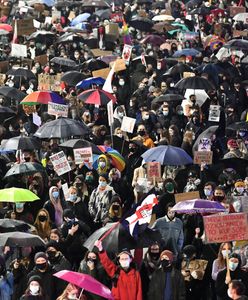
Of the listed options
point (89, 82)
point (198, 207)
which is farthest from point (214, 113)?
point (198, 207)

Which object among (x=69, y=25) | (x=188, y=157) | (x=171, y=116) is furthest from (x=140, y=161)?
(x=69, y=25)

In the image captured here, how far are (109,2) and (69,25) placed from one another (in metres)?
2.60

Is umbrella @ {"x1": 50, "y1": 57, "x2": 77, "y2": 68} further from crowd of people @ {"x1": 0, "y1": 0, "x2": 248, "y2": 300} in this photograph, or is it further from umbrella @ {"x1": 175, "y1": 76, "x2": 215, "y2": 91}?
umbrella @ {"x1": 175, "y1": 76, "x2": 215, "y2": 91}

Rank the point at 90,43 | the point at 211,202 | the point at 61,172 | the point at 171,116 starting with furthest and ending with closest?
the point at 90,43 → the point at 171,116 → the point at 61,172 → the point at 211,202

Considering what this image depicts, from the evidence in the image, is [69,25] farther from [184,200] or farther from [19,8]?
[184,200]

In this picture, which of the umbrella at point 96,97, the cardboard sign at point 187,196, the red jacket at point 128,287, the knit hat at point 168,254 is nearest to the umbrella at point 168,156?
the cardboard sign at point 187,196

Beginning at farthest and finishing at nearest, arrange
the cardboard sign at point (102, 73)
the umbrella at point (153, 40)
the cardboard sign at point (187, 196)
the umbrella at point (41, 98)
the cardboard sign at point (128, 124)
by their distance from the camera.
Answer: the umbrella at point (153, 40), the cardboard sign at point (102, 73), the umbrella at point (41, 98), the cardboard sign at point (128, 124), the cardboard sign at point (187, 196)

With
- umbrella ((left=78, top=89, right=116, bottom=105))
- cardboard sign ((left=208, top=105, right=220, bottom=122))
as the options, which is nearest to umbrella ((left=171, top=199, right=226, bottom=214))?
cardboard sign ((left=208, top=105, right=220, bottom=122))

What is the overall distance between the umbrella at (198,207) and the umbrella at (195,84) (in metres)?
7.84

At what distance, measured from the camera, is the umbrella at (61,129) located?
77.3 ft

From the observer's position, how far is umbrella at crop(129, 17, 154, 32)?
3734 centimetres

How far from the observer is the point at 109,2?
42000 mm

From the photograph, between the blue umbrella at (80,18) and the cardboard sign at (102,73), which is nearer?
the cardboard sign at (102,73)

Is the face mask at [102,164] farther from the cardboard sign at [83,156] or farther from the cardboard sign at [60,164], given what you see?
the cardboard sign at [60,164]
